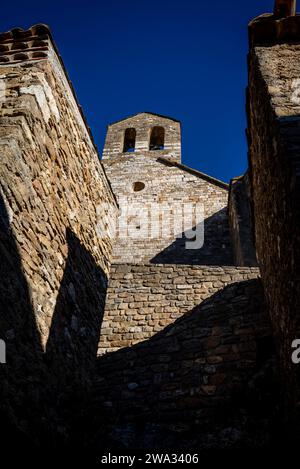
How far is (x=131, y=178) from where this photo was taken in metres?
11.2

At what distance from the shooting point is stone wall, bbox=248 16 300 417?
2699mm

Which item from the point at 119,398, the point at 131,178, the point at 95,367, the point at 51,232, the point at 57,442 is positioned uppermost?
the point at 131,178

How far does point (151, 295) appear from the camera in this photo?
221 inches

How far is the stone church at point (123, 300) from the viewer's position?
306cm

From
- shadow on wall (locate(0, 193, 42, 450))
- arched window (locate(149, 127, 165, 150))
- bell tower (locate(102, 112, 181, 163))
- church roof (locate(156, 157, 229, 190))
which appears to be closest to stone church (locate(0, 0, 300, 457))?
shadow on wall (locate(0, 193, 42, 450))

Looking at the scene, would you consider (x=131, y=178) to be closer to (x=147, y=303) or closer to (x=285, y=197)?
(x=147, y=303)

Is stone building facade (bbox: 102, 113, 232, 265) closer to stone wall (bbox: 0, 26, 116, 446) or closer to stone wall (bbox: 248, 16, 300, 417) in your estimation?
stone wall (bbox: 0, 26, 116, 446)

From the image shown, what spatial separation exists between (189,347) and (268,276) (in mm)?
1337

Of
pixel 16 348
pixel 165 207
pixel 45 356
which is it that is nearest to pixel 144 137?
pixel 165 207

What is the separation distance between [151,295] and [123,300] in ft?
1.30

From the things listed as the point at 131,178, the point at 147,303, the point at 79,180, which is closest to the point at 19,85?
the point at 79,180

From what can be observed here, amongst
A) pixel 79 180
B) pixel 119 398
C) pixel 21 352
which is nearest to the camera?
pixel 21 352

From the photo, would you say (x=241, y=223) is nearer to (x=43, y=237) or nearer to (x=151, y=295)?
(x=151, y=295)

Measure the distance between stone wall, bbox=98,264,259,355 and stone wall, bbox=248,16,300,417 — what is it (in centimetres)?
131
